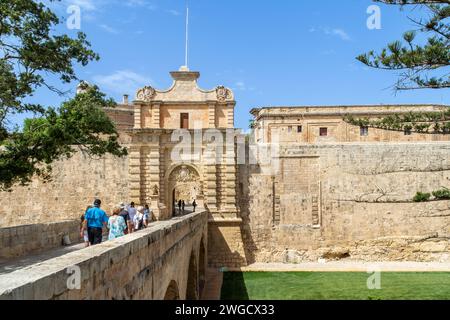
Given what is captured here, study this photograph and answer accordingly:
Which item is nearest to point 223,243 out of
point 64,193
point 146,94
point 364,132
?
point 146,94

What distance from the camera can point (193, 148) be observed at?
68.2 feet

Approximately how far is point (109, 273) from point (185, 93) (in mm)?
16793

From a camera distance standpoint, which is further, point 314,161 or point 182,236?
point 314,161

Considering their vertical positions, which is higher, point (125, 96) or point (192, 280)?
point (125, 96)

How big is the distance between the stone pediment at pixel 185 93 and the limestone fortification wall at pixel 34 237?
9.60 m

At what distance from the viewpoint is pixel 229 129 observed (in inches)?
800

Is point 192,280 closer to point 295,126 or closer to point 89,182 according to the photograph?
point 89,182

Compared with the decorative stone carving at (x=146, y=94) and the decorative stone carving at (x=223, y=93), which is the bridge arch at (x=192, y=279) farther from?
the decorative stone carving at (x=146, y=94)

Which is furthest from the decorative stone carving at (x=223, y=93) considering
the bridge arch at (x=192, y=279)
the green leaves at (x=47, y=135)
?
the green leaves at (x=47, y=135)

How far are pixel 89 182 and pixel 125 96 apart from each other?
16.1 meters

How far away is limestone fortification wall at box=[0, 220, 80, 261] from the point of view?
884 cm

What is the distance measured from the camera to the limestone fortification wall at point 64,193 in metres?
21.9
